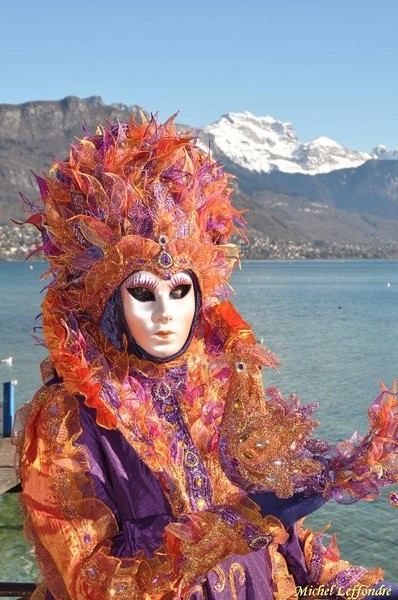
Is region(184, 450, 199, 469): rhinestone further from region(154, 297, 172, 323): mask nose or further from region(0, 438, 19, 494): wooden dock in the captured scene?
region(0, 438, 19, 494): wooden dock

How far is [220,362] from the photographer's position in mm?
3342

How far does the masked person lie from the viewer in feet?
9.10

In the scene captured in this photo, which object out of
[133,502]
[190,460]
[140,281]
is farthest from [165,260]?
[133,502]

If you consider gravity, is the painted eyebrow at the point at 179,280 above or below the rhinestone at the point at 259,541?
above

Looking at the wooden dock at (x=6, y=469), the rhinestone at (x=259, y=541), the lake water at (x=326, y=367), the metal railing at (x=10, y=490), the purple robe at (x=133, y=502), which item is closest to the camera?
the rhinestone at (x=259, y=541)

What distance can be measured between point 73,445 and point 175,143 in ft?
3.93

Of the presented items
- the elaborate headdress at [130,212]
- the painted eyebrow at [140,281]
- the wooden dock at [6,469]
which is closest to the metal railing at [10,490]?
the wooden dock at [6,469]

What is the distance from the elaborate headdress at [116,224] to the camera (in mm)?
3115

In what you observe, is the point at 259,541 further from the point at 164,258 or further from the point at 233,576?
the point at 164,258

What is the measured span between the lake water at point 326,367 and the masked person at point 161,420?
7669 mm

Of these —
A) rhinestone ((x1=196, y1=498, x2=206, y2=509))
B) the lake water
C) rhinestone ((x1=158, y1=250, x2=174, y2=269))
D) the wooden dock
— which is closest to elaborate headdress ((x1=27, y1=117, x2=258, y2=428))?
rhinestone ((x1=158, y1=250, x2=174, y2=269))

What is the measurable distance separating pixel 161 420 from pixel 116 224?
2.49 feet

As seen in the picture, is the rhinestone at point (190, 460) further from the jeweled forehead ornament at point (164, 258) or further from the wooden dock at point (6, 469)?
the wooden dock at point (6, 469)

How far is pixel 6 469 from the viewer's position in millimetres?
12719
